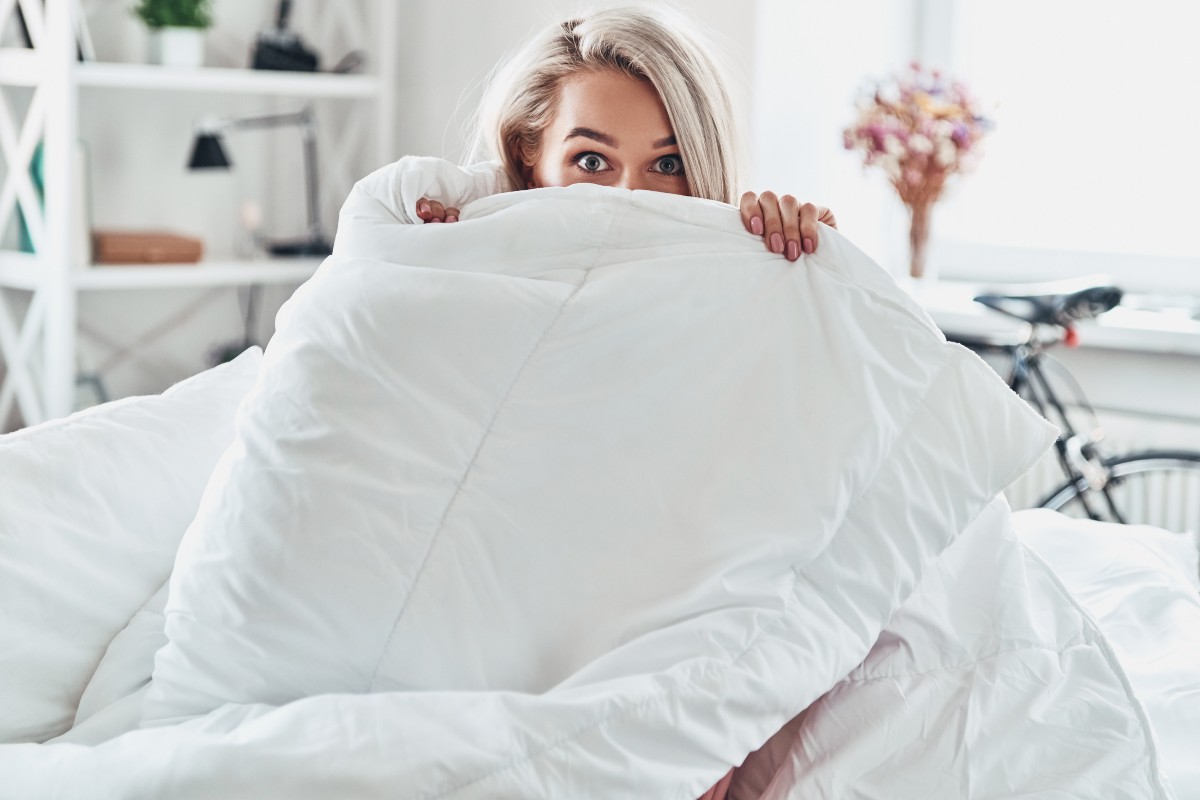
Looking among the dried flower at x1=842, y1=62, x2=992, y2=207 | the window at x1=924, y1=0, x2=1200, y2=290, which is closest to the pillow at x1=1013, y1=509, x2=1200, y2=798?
the dried flower at x1=842, y1=62, x2=992, y2=207

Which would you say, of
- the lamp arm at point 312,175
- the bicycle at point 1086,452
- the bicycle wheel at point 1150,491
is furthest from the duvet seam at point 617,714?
the lamp arm at point 312,175

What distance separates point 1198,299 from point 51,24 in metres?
2.39

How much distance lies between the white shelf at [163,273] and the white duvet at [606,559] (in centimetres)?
166

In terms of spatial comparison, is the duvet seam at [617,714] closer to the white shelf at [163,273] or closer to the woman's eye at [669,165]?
the woman's eye at [669,165]

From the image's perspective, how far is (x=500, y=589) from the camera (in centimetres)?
89

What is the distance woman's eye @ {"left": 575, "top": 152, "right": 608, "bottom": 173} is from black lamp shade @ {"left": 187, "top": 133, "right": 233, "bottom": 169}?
1.59 meters

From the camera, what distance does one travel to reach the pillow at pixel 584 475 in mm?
880

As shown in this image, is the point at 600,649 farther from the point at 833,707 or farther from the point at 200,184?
the point at 200,184

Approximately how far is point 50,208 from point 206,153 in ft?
1.27

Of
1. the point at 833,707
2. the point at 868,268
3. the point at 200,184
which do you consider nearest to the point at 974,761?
the point at 833,707

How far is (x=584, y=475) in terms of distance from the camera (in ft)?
3.03

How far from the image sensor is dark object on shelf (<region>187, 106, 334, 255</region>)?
271cm

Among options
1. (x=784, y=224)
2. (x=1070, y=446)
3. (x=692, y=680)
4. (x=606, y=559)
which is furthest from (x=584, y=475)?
(x=1070, y=446)

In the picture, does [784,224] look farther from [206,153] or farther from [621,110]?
[206,153]
